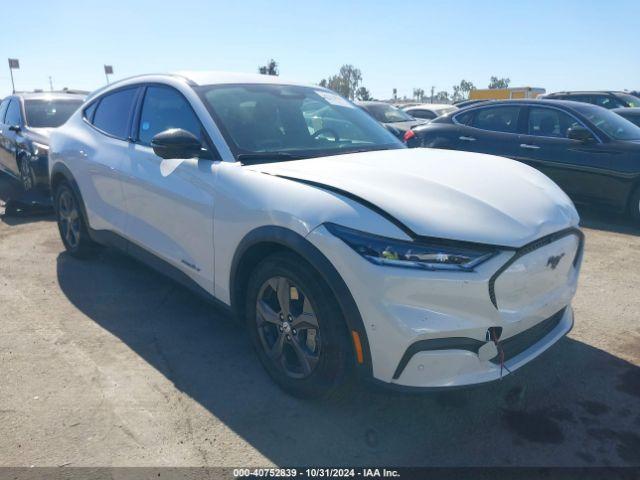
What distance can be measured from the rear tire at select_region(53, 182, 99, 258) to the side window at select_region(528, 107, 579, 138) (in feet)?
19.2

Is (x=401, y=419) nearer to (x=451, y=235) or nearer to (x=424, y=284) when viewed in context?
(x=424, y=284)

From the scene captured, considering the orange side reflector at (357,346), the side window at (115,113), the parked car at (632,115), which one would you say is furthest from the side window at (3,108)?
the parked car at (632,115)

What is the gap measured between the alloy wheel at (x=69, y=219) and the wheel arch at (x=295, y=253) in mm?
2595

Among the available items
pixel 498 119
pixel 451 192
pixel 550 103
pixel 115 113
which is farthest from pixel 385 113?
pixel 451 192

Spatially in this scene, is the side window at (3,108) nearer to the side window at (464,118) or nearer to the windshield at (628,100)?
the side window at (464,118)

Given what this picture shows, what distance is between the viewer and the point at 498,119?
25.4 ft

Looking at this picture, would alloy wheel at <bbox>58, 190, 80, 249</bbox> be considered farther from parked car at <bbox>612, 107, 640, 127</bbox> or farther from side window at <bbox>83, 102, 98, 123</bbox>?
parked car at <bbox>612, 107, 640, 127</bbox>

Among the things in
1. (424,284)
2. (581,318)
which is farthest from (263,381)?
(581,318)

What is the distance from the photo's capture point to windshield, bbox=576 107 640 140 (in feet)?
21.9

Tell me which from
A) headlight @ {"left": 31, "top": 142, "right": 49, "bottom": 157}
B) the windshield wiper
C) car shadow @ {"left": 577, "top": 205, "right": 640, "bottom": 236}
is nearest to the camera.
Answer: the windshield wiper

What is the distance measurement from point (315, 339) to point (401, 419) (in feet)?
2.03

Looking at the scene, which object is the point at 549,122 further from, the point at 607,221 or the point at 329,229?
the point at 329,229

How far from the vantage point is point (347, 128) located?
3.78 metres

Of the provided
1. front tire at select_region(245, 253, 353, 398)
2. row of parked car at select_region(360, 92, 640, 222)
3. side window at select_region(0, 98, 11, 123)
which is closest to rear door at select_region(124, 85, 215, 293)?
front tire at select_region(245, 253, 353, 398)
